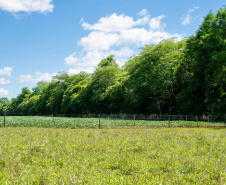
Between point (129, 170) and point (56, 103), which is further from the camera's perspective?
point (56, 103)

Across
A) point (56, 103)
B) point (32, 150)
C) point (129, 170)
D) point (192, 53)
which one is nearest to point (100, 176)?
point (129, 170)

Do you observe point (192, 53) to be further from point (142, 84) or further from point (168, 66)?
point (142, 84)

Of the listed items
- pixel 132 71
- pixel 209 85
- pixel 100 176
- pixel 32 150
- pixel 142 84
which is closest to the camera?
pixel 100 176

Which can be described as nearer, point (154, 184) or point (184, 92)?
point (154, 184)

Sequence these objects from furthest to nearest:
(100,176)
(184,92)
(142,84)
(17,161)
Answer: (142,84)
(184,92)
(17,161)
(100,176)

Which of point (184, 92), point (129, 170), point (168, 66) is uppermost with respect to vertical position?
point (168, 66)

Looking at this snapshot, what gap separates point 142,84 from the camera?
138ft

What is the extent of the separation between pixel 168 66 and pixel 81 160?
36632 mm

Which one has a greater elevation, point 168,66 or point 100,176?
point 168,66

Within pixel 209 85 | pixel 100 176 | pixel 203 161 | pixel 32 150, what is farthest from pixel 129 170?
pixel 209 85

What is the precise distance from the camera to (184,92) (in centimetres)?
3847

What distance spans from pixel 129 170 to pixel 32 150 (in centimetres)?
480

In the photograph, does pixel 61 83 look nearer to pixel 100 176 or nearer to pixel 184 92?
pixel 184 92

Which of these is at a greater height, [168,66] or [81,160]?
[168,66]
